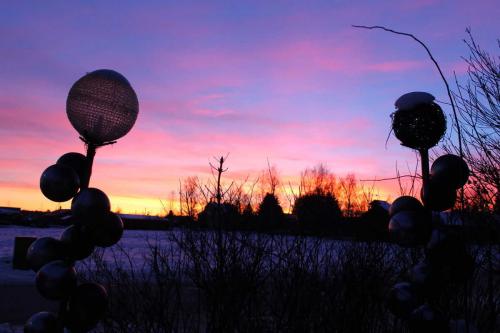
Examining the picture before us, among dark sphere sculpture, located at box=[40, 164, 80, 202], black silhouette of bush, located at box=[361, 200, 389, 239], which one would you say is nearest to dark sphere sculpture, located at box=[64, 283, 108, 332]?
dark sphere sculpture, located at box=[40, 164, 80, 202]

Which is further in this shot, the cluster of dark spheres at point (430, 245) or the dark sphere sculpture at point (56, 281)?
the cluster of dark spheres at point (430, 245)

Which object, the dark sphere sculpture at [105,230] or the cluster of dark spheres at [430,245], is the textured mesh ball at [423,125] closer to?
the cluster of dark spheres at [430,245]

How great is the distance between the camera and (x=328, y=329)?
5688 millimetres

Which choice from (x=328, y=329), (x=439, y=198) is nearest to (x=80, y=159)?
(x=439, y=198)

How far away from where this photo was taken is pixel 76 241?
131 inches

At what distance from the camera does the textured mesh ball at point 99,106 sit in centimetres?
348

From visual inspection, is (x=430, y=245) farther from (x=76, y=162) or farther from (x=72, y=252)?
(x=76, y=162)

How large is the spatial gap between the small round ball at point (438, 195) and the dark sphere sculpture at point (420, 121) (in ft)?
1.17

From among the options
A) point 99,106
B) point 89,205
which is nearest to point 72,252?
point 89,205

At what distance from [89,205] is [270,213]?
14.4 feet

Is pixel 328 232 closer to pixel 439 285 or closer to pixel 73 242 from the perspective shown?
pixel 439 285

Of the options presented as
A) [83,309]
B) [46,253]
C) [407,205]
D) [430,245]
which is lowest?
[83,309]

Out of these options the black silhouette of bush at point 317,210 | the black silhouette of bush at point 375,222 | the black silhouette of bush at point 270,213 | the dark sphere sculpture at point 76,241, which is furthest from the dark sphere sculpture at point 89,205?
the black silhouette of bush at point 375,222

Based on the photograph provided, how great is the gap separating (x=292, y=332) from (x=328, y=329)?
559mm
